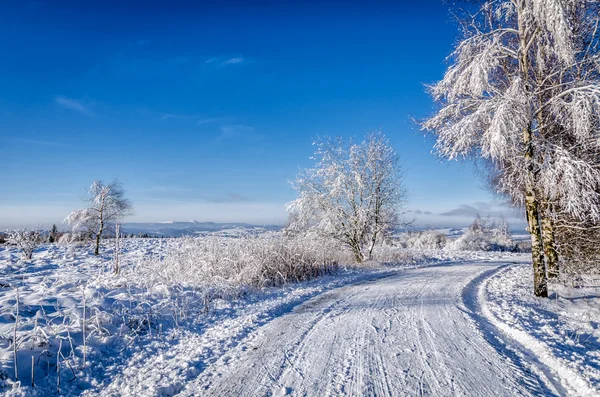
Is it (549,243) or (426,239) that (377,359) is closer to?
(549,243)

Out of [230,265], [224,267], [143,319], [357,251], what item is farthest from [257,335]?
[357,251]

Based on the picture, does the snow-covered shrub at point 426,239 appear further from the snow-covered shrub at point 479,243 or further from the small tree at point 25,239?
the small tree at point 25,239

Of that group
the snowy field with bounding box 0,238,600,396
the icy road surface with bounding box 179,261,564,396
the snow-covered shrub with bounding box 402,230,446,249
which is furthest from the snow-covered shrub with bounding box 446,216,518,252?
the icy road surface with bounding box 179,261,564,396

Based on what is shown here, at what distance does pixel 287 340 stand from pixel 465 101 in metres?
7.67

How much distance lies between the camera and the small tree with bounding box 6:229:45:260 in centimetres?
1591

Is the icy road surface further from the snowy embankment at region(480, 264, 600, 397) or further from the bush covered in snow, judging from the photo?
the bush covered in snow

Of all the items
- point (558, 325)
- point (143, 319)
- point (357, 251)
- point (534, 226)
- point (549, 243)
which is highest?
point (534, 226)

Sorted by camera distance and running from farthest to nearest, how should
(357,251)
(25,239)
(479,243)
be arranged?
(479,243) → (357,251) → (25,239)

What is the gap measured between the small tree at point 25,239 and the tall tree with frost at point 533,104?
18999 millimetres

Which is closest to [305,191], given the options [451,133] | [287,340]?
[451,133]

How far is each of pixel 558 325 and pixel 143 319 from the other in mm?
7392

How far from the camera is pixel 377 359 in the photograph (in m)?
4.12

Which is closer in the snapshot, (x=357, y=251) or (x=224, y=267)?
(x=224, y=267)

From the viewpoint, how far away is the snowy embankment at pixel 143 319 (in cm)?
371
